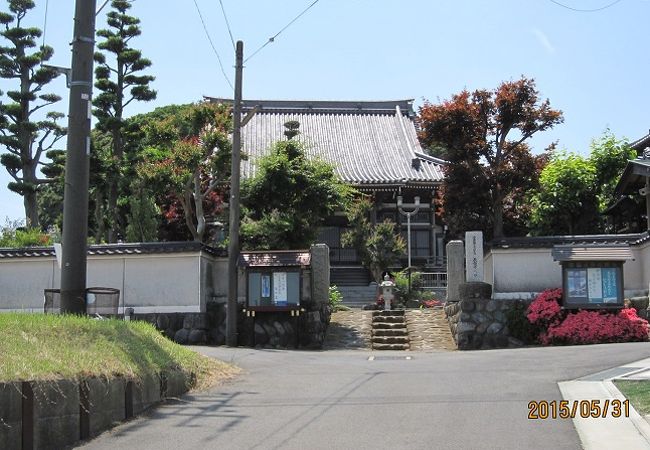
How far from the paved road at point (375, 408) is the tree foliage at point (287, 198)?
7.93 metres

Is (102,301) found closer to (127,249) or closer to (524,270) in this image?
(127,249)

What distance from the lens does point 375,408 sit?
9711 mm

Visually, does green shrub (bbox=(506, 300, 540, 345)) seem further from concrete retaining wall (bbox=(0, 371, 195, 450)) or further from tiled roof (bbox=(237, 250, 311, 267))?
concrete retaining wall (bbox=(0, 371, 195, 450))

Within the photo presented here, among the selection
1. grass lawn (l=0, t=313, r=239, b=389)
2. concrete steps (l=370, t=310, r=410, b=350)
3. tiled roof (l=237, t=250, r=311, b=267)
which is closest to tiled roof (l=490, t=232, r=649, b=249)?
concrete steps (l=370, t=310, r=410, b=350)

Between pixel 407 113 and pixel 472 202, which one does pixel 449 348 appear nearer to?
pixel 472 202

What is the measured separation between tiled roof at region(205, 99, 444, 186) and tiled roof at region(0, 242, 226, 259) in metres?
15.0

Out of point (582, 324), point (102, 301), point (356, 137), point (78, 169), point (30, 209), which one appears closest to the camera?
point (78, 169)

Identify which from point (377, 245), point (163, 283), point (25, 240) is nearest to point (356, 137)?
point (377, 245)

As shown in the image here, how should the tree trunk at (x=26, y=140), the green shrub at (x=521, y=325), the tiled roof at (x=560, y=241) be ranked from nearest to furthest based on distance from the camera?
1. the green shrub at (x=521, y=325)
2. the tiled roof at (x=560, y=241)
3. the tree trunk at (x=26, y=140)

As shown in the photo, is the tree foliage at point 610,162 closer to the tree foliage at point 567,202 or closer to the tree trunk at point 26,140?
the tree foliage at point 567,202

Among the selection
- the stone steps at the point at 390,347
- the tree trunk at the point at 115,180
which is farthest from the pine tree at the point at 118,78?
the stone steps at the point at 390,347

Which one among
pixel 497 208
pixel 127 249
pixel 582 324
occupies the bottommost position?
pixel 582 324

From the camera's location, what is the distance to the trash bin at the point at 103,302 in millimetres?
12609

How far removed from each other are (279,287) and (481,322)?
557 centimetres
